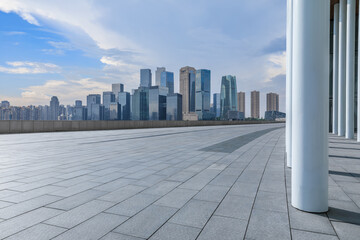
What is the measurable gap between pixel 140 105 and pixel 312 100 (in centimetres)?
16249

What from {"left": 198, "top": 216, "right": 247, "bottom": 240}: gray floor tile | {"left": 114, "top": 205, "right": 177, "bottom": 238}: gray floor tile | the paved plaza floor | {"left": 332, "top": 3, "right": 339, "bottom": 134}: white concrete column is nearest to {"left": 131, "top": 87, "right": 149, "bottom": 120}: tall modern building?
{"left": 332, "top": 3, "right": 339, "bottom": 134}: white concrete column

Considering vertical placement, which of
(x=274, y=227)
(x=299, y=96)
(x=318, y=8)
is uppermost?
(x=318, y=8)

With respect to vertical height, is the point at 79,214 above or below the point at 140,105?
below

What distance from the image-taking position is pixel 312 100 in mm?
3502

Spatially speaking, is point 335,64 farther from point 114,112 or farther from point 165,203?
point 114,112

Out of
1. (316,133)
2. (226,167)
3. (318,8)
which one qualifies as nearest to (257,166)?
(226,167)

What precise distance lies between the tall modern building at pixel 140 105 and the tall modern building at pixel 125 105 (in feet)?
11.6

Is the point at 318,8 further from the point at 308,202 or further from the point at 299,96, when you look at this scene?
the point at 308,202

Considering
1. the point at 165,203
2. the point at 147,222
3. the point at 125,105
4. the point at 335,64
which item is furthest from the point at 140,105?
the point at 147,222

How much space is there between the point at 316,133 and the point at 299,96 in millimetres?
610

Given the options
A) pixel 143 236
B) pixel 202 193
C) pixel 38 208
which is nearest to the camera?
pixel 143 236

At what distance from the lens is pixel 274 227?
3064 mm

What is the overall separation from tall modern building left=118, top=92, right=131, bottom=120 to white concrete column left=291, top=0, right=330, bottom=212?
15480 centimetres

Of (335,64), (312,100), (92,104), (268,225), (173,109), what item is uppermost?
(92,104)
